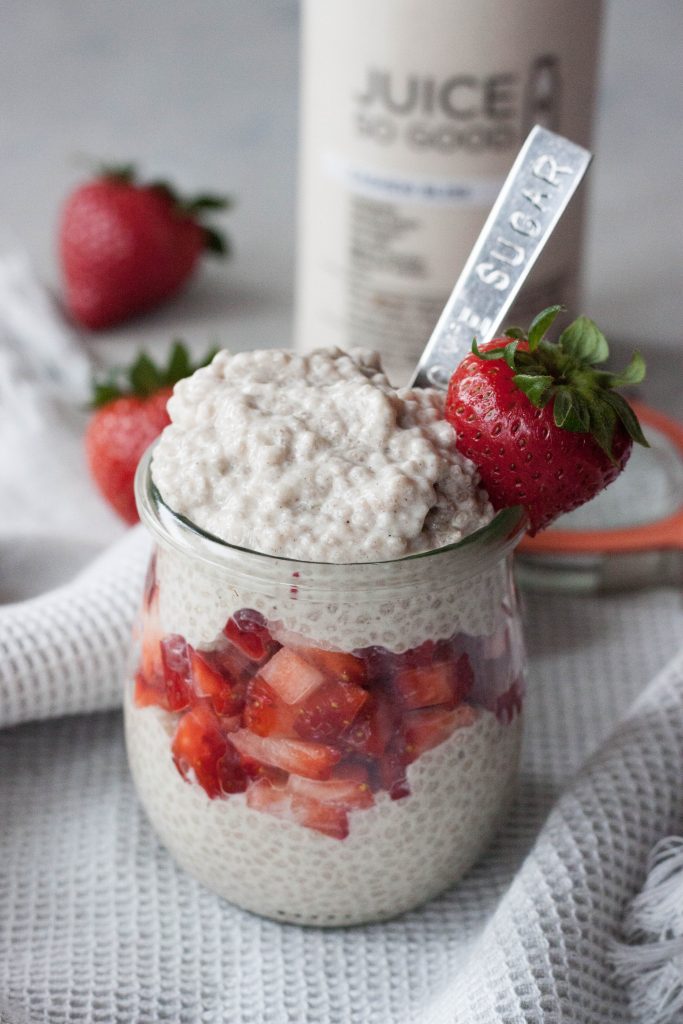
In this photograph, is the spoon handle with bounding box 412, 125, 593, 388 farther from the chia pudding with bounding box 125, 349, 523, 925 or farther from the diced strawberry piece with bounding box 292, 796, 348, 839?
the diced strawberry piece with bounding box 292, 796, 348, 839

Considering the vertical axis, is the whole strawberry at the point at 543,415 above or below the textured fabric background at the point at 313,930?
above

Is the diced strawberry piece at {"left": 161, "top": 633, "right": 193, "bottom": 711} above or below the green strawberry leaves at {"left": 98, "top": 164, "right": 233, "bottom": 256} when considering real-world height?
above

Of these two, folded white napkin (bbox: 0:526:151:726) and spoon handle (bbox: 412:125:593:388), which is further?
folded white napkin (bbox: 0:526:151:726)

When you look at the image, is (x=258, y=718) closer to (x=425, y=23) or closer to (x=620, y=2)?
(x=425, y=23)

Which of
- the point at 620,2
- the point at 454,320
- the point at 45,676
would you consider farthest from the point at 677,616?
the point at 620,2

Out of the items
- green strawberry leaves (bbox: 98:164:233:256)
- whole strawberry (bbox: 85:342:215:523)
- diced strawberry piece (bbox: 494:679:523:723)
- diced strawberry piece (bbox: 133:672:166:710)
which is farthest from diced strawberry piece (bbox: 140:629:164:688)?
green strawberry leaves (bbox: 98:164:233:256)

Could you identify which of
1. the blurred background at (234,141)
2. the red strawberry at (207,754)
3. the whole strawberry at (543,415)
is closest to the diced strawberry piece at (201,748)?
the red strawberry at (207,754)

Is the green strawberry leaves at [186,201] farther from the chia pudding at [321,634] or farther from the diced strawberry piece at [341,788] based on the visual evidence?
the diced strawberry piece at [341,788]
